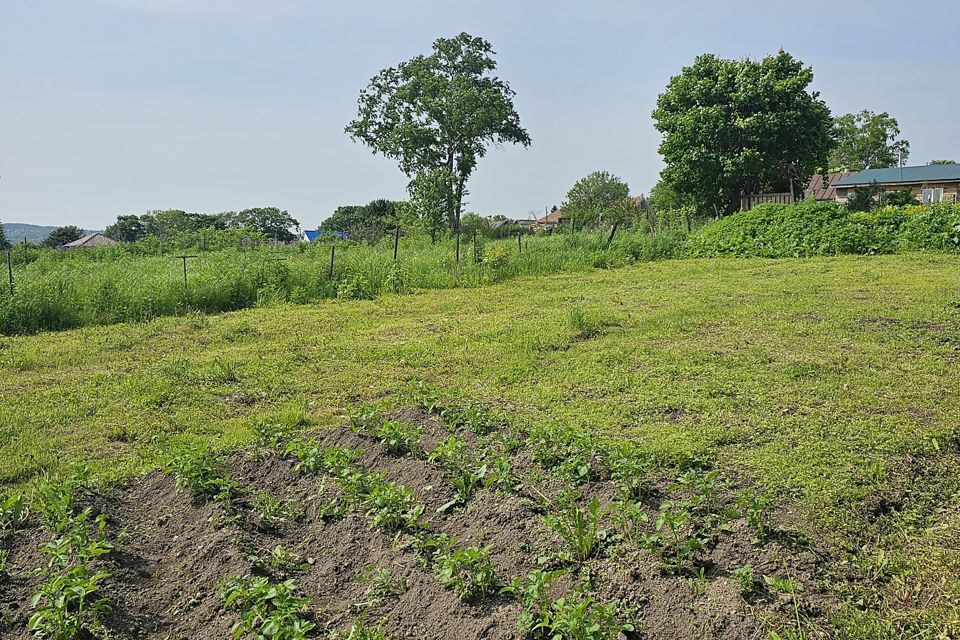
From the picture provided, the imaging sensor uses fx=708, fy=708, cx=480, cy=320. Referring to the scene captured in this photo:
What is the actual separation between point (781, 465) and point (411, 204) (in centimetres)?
3209

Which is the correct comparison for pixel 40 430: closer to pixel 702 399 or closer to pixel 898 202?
pixel 702 399

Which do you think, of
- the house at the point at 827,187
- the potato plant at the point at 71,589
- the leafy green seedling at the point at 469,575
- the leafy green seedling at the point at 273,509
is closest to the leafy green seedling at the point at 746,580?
the leafy green seedling at the point at 469,575

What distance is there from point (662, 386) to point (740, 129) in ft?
70.0

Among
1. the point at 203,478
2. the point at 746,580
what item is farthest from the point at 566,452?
the point at 203,478

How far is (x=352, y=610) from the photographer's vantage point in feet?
9.34

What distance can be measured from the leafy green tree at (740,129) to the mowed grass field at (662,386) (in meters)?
14.7

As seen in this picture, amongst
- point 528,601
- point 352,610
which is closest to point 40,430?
point 352,610

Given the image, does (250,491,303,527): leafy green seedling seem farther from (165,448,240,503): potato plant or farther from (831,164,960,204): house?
(831,164,960,204): house

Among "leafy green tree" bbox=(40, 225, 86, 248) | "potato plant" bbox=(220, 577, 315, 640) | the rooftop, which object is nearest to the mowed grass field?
"potato plant" bbox=(220, 577, 315, 640)

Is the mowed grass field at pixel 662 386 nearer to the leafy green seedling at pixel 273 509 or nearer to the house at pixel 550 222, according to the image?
the leafy green seedling at pixel 273 509

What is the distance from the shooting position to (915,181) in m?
42.3

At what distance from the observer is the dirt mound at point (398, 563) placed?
2662mm

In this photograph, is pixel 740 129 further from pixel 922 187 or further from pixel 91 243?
pixel 91 243

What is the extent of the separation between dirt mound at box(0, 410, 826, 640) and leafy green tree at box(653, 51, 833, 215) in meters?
22.9
